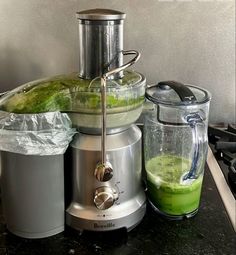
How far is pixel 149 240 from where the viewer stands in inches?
25.1

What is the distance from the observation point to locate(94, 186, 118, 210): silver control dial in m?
0.61

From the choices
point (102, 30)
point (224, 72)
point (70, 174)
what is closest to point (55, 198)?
point (70, 174)

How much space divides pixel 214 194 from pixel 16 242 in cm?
37

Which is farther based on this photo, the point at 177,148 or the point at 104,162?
the point at 177,148

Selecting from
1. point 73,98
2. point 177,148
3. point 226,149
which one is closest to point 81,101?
point 73,98

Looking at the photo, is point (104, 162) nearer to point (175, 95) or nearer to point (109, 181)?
point (109, 181)

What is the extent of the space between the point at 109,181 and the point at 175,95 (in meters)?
0.20

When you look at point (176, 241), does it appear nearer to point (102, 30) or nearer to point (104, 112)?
point (104, 112)

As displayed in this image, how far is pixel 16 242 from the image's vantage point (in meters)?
0.63

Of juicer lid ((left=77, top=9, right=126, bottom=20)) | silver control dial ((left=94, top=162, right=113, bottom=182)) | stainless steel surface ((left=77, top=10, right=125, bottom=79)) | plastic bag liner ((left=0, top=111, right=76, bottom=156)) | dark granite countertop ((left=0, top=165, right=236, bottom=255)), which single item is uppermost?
juicer lid ((left=77, top=9, right=126, bottom=20))

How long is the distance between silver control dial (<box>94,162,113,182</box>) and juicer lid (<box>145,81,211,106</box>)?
153 mm

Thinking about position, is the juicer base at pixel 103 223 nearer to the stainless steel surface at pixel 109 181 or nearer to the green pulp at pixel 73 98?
the stainless steel surface at pixel 109 181

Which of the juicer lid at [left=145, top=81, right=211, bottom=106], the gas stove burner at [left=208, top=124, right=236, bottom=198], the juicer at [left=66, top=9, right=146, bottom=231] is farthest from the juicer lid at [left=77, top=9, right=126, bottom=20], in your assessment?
the gas stove burner at [left=208, top=124, right=236, bottom=198]

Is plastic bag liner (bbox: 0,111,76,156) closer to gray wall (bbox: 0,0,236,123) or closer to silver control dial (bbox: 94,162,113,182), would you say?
silver control dial (bbox: 94,162,113,182)
